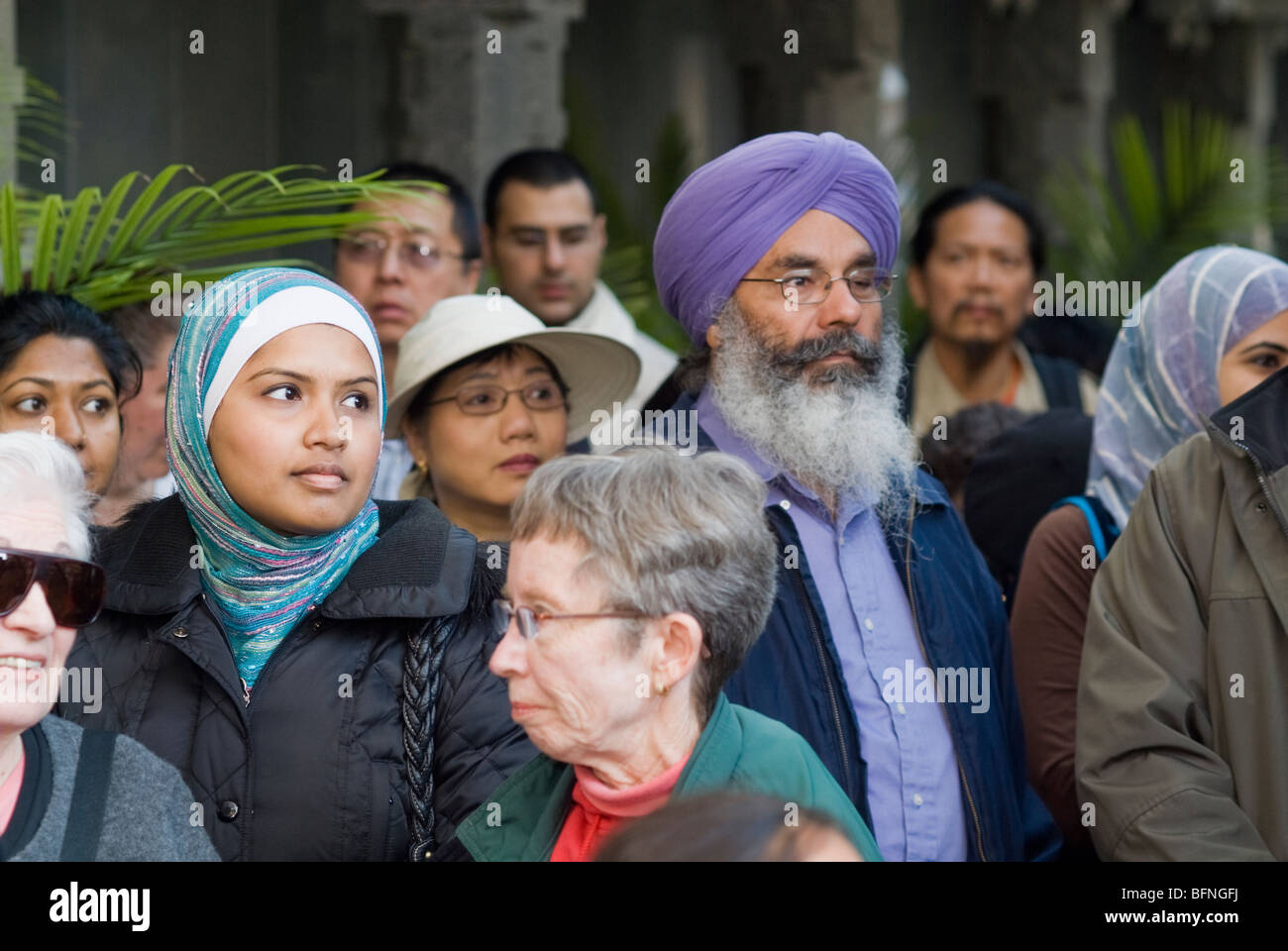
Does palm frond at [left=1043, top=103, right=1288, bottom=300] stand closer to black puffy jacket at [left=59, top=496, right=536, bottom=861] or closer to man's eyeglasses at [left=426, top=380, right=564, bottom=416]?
man's eyeglasses at [left=426, top=380, right=564, bottom=416]

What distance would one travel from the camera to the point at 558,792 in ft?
9.30

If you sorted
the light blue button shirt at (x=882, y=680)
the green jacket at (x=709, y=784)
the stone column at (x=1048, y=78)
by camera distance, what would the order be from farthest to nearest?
the stone column at (x=1048, y=78) < the light blue button shirt at (x=882, y=680) < the green jacket at (x=709, y=784)

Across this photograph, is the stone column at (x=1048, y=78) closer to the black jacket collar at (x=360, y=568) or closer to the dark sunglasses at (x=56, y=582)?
the black jacket collar at (x=360, y=568)

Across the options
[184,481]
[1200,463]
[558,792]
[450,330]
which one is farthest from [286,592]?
[1200,463]

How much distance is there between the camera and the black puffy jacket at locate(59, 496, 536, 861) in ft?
9.77

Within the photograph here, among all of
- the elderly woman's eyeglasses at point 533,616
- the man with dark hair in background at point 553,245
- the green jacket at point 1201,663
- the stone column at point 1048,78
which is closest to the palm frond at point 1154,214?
the stone column at point 1048,78

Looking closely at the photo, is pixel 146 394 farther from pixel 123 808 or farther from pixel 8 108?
pixel 123 808

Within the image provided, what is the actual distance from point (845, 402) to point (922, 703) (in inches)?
25.0

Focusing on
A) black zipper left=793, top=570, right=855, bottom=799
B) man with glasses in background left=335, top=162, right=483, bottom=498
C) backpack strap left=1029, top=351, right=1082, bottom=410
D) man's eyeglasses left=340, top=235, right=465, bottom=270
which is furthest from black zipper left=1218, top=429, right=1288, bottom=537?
backpack strap left=1029, top=351, right=1082, bottom=410

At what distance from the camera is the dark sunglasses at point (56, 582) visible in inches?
105

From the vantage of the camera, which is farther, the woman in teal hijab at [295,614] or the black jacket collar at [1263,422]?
the black jacket collar at [1263,422]

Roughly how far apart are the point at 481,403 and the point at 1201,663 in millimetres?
1776

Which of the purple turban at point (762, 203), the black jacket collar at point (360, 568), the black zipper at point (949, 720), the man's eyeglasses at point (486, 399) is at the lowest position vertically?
the black zipper at point (949, 720)

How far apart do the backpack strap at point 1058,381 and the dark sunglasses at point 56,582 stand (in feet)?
13.8
